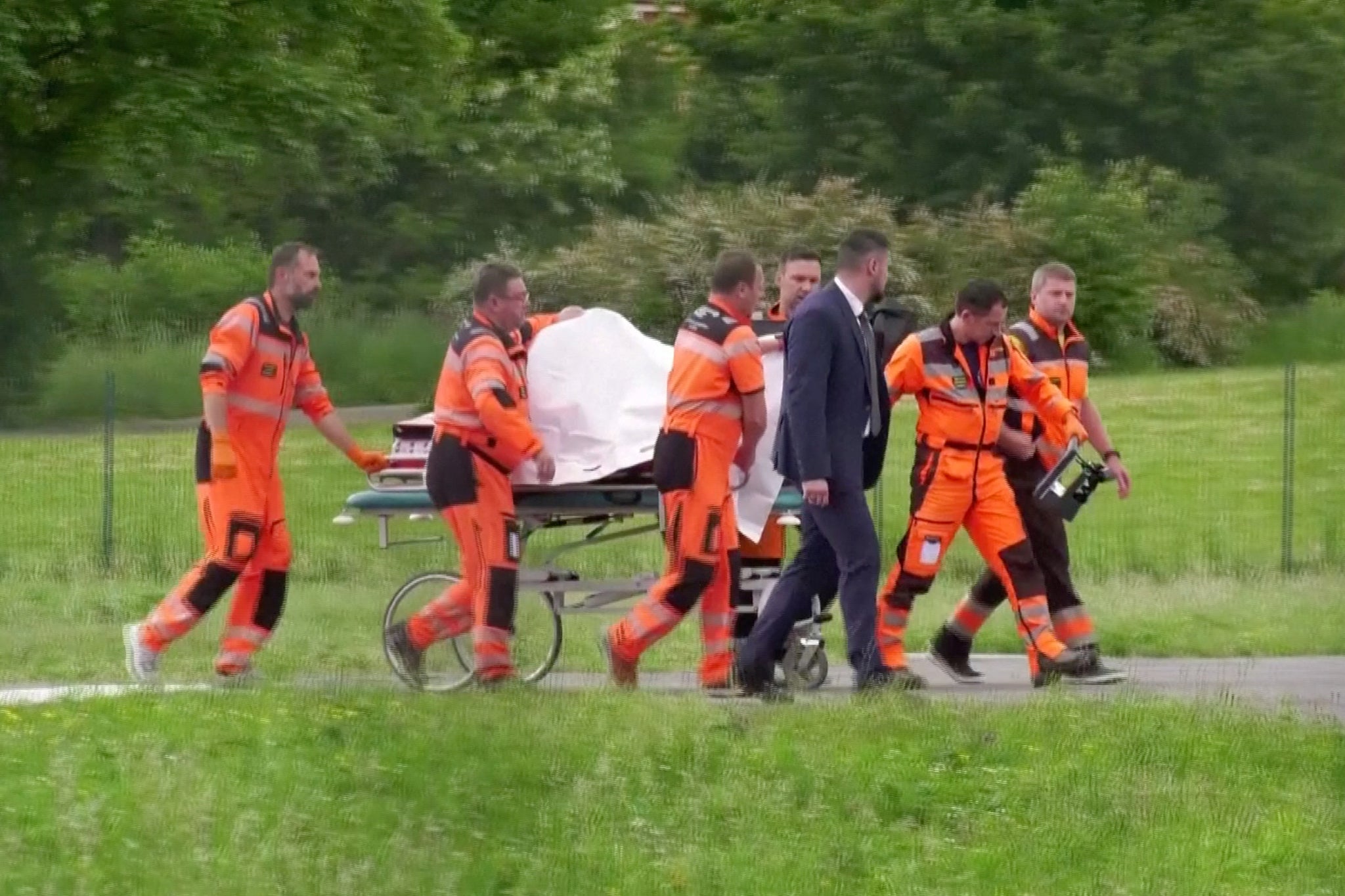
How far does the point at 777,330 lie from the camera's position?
11.3 meters

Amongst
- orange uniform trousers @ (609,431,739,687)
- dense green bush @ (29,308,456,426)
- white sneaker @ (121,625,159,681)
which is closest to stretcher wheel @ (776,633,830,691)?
orange uniform trousers @ (609,431,739,687)

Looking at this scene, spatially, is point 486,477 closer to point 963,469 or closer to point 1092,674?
point 963,469

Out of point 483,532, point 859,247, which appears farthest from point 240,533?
point 859,247

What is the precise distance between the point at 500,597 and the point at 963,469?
1999 mm

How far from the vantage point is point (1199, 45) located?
7039 mm

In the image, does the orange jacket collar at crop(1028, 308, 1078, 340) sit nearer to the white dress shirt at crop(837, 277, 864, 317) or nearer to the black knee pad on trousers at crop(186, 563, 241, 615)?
the white dress shirt at crop(837, 277, 864, 317)

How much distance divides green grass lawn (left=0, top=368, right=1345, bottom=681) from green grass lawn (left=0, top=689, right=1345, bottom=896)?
1246 millimetres

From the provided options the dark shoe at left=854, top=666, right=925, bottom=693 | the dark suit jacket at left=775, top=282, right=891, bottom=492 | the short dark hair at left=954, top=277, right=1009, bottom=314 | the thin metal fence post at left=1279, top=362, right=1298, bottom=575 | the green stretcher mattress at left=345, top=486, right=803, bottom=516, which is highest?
the short dark hair at left=954, top=277, right=1009, bottom=314

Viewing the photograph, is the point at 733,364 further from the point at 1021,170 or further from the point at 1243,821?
the point at 1243,821

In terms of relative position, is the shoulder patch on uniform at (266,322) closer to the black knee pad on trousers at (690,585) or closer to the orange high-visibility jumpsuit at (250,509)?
the orange high-visibility jumpsuit at (250,509)

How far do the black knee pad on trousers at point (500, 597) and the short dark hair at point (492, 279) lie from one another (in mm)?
1323

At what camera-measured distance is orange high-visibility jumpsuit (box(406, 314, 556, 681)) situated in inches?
399

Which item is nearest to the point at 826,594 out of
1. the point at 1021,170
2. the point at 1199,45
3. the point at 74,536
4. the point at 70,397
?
the point at 1021,170

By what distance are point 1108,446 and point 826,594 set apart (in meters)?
1.61
